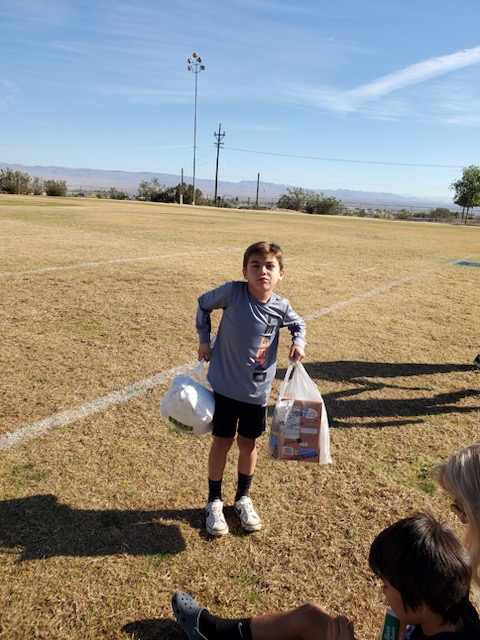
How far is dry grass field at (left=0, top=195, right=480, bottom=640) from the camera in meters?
2.24

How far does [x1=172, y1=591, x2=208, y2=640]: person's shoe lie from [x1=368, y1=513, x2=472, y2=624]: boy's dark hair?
0.88 meters

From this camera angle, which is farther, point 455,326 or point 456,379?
point 455,326

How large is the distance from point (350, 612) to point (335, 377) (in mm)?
2835

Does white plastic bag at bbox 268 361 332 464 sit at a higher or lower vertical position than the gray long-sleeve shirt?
lower

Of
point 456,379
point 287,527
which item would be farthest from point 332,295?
point 287,527

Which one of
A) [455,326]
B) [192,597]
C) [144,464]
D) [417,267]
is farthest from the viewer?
[417,267]

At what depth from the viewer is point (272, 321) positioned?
268 centimetres

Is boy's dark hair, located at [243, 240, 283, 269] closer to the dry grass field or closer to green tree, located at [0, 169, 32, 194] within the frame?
the dry grass field

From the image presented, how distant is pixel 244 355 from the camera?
261 cm

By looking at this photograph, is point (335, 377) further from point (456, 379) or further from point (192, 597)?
point (192, 597)

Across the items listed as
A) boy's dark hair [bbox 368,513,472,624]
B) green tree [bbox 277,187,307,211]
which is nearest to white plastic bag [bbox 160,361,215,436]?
boy's dark hair [bbox 368,513,472,624]

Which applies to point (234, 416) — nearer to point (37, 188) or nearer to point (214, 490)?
point (214, 490)

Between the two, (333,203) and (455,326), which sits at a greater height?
(333,203)

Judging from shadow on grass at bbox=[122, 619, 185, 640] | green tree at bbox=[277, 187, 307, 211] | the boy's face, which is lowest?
shadow on grass at bbox=[122, 619, 185, 640]
